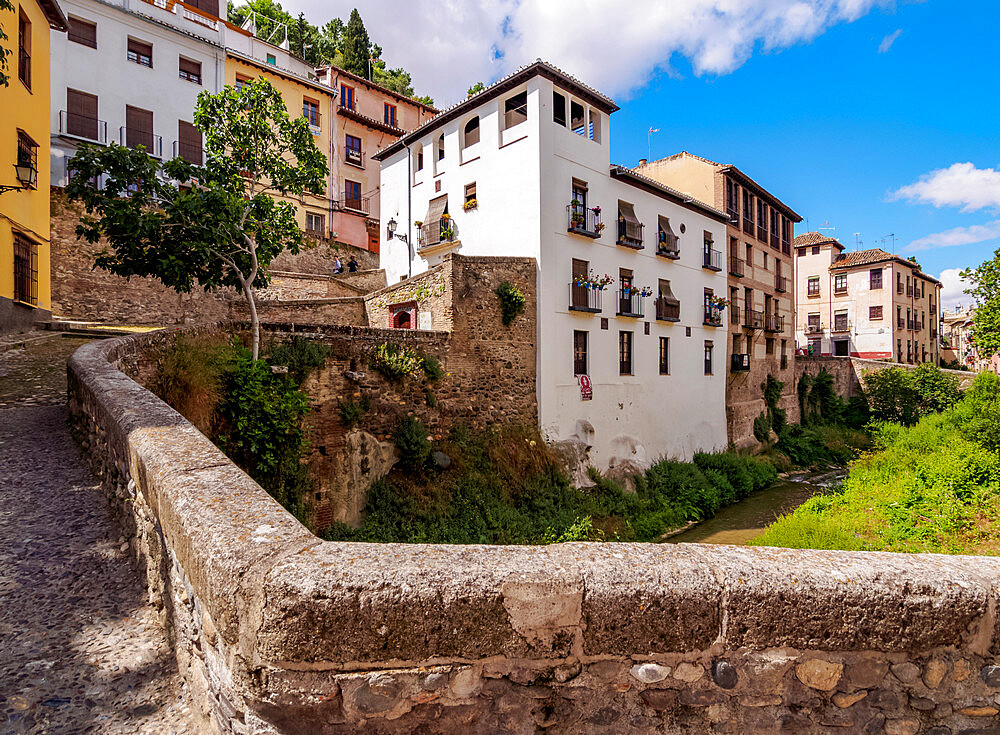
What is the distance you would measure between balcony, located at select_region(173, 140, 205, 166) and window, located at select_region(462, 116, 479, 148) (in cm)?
1229

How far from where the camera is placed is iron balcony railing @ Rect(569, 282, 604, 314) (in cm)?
1602

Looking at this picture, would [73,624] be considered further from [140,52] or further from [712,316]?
[140,52]

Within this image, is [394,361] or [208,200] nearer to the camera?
[208,200]

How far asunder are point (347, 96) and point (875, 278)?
39.3 m

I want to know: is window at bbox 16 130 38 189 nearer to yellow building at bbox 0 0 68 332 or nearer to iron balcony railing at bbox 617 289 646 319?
yellow building at bbox 0 0 68 332

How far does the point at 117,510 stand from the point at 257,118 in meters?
8.21

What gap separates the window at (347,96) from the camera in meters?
27.2

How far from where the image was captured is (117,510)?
12.8 feet

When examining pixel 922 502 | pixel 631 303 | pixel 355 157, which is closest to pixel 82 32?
pixel 355 157

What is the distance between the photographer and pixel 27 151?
1258 cm

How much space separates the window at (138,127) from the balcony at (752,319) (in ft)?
89.1

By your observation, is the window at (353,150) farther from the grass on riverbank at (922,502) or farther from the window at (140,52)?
the grass on riverbank at (922,502)

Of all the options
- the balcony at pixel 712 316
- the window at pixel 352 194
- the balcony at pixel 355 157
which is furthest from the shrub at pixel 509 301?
the balcony at pixel 355 157

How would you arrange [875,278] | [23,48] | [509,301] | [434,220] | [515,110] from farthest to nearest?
[875,278], [434,220], [515,110], [509,301], [23,48]
